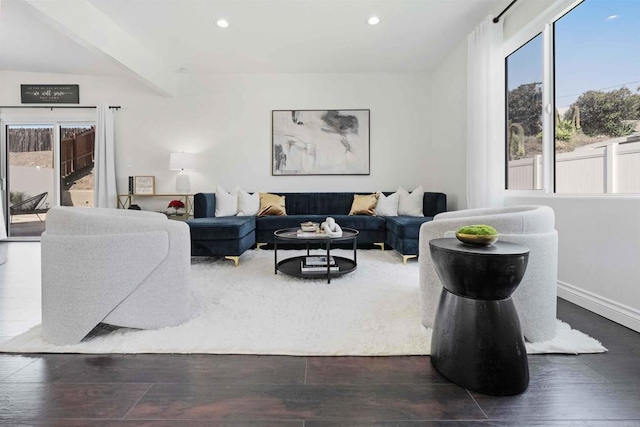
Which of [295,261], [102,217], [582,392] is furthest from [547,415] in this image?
[295,261]

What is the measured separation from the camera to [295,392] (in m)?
1.34

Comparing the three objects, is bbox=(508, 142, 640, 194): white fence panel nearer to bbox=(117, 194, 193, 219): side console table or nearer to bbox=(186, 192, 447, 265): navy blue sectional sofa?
bbox=(186, 192, 447, 265): navy blue sectional sofa

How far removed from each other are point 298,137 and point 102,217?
150 inches

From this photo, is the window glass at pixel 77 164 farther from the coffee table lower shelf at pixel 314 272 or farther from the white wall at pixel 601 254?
the white wall at pixel 601 254

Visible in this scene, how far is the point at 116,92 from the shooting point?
5289 mm

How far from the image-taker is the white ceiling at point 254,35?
332 centimetres

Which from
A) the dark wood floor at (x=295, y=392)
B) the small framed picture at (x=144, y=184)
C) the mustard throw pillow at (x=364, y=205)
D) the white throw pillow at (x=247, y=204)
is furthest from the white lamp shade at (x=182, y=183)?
the dark wood floor at (x=295, y=392)

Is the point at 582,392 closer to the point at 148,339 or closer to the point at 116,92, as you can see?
the point at 148,339

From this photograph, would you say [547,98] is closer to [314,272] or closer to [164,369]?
[314,272]

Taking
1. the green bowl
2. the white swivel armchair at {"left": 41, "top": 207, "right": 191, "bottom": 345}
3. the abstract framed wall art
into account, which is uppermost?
the abstract framed wall art

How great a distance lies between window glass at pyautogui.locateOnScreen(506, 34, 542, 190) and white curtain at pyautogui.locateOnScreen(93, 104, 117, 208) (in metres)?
5.64

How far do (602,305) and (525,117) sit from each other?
1.90 m

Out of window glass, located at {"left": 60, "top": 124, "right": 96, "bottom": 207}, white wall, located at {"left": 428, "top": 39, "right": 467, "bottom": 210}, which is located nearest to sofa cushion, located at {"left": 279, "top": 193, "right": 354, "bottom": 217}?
white wall, located at {"left": 428, "top": 39, "right": 467, "bottom": 210}

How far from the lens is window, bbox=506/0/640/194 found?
2.21 meters
